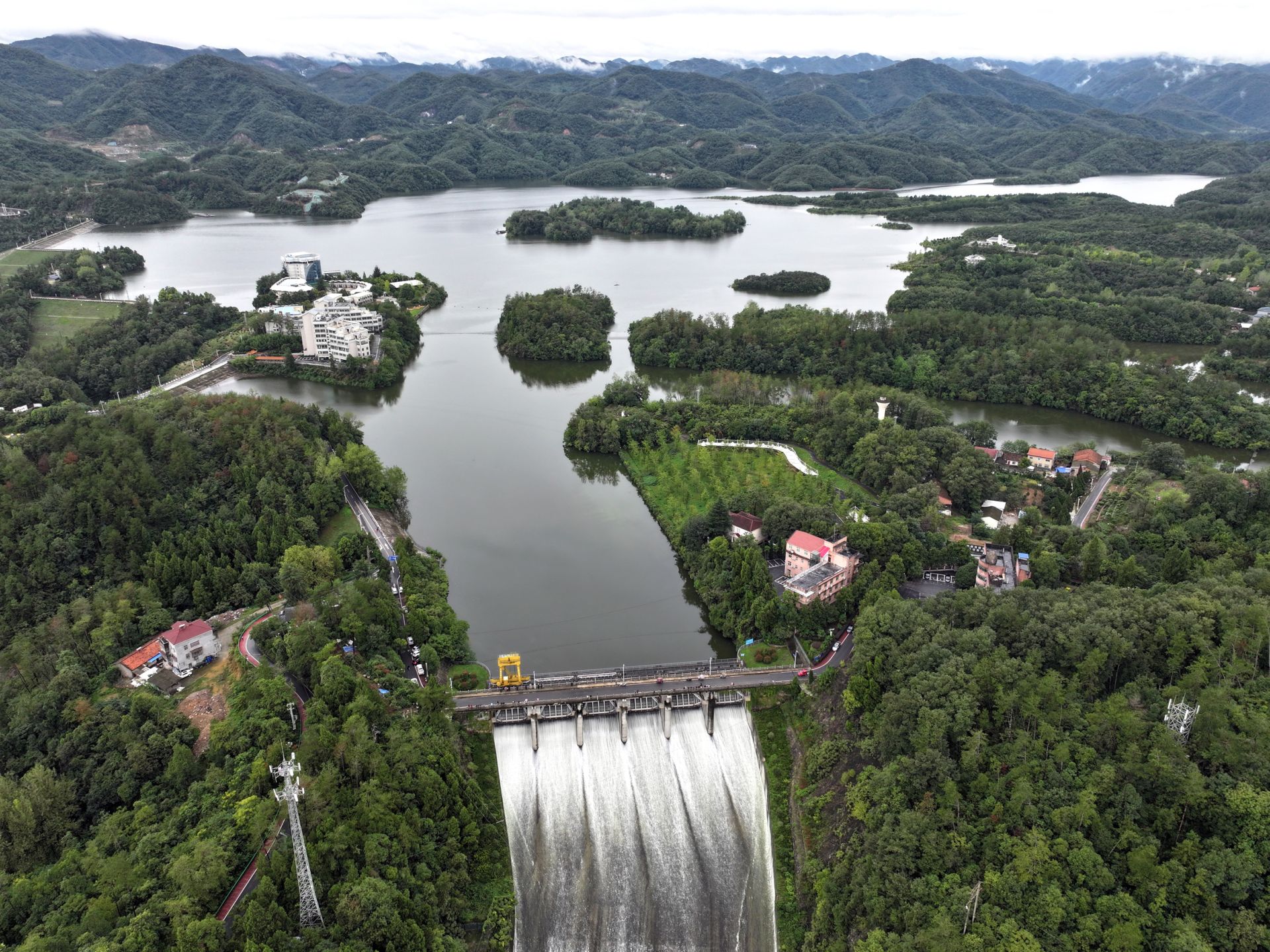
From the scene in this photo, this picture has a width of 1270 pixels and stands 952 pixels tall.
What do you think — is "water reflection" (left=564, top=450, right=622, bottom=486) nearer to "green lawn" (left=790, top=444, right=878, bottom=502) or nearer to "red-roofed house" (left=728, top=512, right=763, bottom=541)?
"green lawn" (left=790, top=444, right=878, bottom=502)

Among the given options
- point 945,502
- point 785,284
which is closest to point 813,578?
point 945,502

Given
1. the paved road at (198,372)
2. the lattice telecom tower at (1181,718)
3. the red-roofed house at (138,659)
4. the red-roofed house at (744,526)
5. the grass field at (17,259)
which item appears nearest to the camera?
the lattice telecom tower at (1181,718)

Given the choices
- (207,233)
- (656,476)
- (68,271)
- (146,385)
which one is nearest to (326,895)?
(656,476)

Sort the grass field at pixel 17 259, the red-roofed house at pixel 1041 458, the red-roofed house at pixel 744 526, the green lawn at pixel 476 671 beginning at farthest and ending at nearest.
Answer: the grass field at pixel 17 259 → the red-roofed house at pixel 1041 458 → the red-roofed house at pixel 744 526 → the green lawn at pixel 476 671

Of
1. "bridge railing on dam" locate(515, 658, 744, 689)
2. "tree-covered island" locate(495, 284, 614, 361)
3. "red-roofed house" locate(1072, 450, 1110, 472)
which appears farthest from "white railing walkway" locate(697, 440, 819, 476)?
"tree-covered island" locate(495, 284, 614, 361)

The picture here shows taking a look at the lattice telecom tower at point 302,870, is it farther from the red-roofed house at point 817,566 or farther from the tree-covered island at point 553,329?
the tree-covered island at point 553,329

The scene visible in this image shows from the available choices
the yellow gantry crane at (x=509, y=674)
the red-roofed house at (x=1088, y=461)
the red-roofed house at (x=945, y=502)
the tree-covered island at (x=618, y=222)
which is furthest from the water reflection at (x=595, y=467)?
the tree-covered island at (x=618, y=222)
